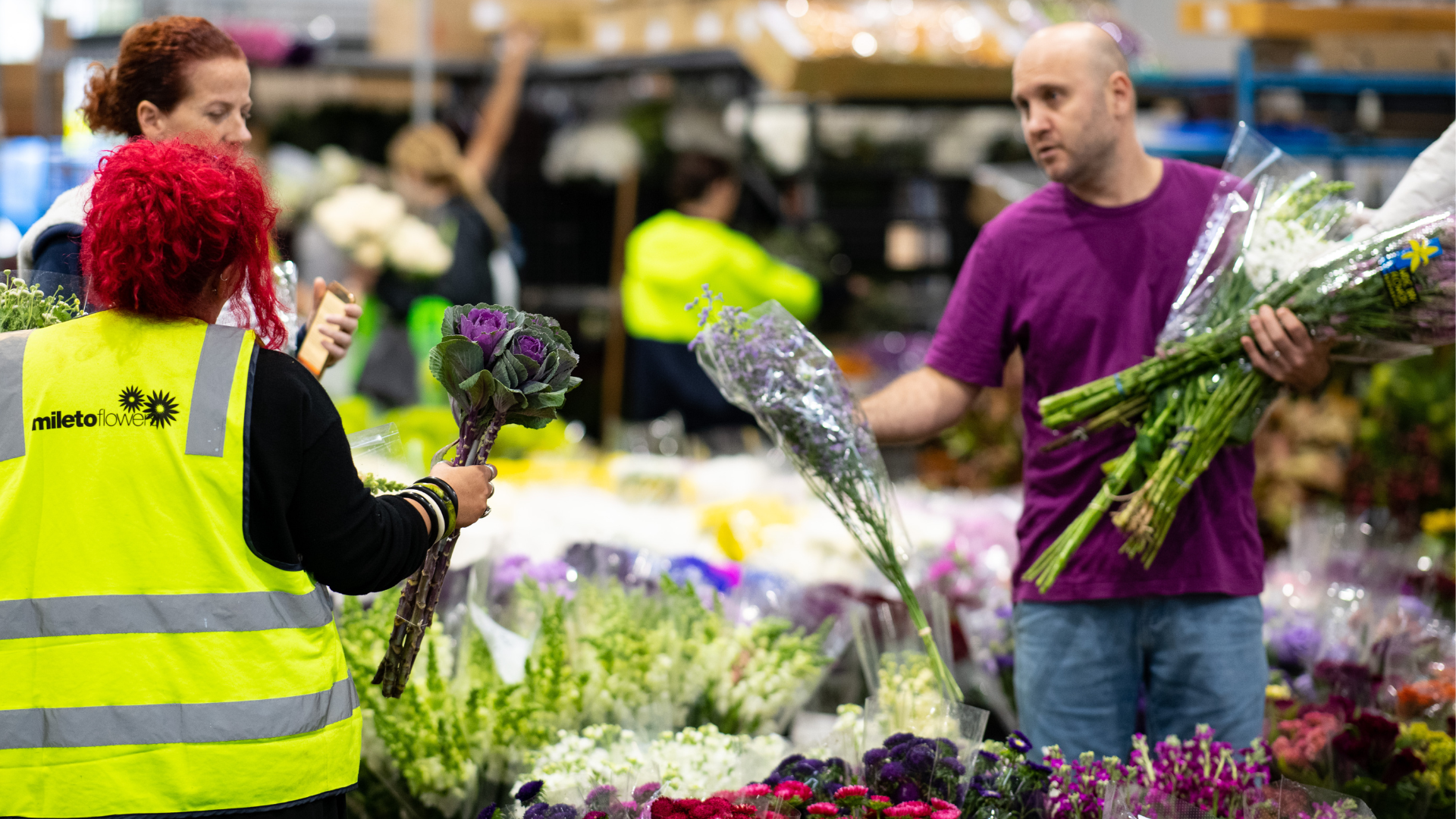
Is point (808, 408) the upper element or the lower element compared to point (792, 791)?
upper

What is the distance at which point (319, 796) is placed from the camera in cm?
157

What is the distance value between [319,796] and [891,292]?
4.62m

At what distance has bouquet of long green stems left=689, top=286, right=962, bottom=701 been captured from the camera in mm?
2232

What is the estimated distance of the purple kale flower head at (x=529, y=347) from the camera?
1.72 m

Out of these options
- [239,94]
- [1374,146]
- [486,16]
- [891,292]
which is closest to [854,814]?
[239,94]

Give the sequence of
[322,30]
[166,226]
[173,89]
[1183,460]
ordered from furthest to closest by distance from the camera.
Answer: [322,30] → [1183,460] → [173,89] → [166,226]

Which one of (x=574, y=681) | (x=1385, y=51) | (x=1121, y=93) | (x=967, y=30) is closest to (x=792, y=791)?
(x=574, y=681)

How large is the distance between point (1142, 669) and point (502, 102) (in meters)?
4.91

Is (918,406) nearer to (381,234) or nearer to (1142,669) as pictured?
(1142,669)

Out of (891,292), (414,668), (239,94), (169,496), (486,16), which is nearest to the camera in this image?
(169,496)

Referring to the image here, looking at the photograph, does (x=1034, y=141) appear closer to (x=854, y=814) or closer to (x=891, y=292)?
(x=854, y=814)

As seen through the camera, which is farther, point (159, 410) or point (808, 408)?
point (808, 408)

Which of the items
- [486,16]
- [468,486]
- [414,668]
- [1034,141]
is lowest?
[414,668]

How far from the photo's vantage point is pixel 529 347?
173cm
